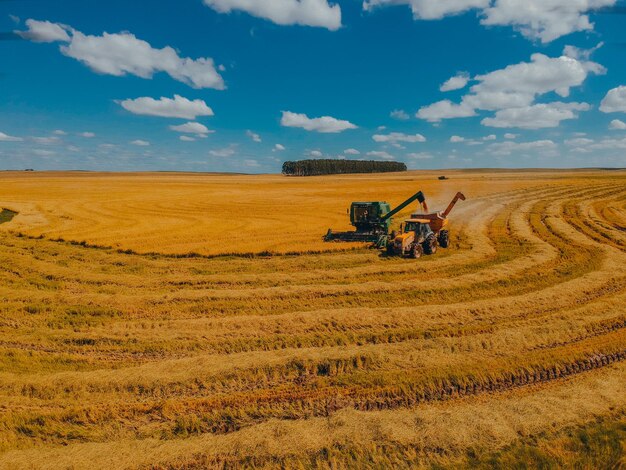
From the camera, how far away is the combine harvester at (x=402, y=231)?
18234 millimetres

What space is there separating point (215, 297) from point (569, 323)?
1007 cm

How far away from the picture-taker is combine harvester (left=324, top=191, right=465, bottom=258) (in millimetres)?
18234

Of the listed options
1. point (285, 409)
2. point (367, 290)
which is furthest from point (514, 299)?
point (285, 409)

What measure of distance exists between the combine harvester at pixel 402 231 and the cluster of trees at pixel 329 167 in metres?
140

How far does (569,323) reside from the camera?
10531 millimetres

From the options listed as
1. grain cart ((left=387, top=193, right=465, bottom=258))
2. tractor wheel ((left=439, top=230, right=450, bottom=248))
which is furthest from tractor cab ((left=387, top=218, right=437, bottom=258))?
tractor wheel ((left=439, top=230, right=450, bottom=248))

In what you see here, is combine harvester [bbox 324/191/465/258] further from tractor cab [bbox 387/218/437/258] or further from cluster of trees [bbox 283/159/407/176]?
cluster of trees [bbox 283/159/407/176]

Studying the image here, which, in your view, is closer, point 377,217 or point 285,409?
point 285,409

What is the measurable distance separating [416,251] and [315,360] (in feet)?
34.9

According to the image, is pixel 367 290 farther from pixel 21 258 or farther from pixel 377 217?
pixel 21 258

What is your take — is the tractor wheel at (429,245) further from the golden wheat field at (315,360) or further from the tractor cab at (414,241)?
the golden wheat field at (315,360)

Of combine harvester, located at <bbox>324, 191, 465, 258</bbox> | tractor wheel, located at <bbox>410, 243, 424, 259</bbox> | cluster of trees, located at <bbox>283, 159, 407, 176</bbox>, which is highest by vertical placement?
cluster of trees, located at <bbox>283, 159, 407, 176</bbox>

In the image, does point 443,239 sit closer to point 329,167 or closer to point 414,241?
point 414,241

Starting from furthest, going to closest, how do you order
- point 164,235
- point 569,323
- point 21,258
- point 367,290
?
point 164,235 < point 21,258 < point 367,290 < point 569,323
